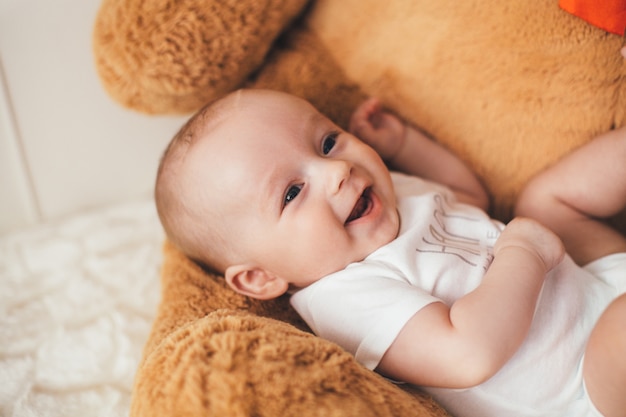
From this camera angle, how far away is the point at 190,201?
3.16ft

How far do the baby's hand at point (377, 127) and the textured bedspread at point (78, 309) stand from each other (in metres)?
0.51

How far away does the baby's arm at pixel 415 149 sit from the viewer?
114cm

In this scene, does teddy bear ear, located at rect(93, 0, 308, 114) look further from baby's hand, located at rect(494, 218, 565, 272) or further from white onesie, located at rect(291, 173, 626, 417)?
baby's hand, located at rect(494, 218, 565, 272)

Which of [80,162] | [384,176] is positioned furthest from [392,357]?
[80,162]

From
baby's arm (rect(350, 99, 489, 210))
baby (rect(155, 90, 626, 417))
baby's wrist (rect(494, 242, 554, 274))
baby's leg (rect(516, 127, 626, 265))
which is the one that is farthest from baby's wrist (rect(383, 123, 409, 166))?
baby's wrist (rect(494, 242, 554, 274))

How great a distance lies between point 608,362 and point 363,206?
0.40 metres

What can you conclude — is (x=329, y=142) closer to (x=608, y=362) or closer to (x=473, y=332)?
(x=473, y=332)

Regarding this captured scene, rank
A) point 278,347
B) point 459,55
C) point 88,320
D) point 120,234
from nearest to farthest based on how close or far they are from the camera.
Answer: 1. point 278,347
2. point 459,55
3. point 88,320
4. point 120,234

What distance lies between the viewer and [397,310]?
0.83m

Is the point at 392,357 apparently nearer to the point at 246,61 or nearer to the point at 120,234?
the point at 246,61

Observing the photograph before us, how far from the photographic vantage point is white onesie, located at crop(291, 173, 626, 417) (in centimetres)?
84

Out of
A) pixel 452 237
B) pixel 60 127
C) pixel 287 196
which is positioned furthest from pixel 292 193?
pixel 60 127

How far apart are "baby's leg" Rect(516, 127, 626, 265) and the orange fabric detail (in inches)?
6.5

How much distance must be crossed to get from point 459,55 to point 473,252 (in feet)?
1.14
